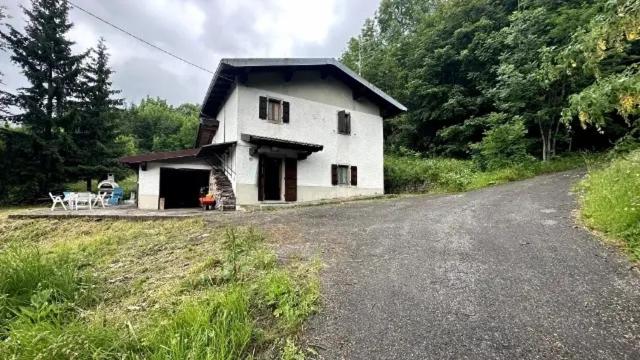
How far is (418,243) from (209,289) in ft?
9.81

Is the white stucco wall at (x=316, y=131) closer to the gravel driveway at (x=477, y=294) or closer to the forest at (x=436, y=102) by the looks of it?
the forest at (x=436, y=102)

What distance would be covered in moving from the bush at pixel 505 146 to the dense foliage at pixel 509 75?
0.48ft

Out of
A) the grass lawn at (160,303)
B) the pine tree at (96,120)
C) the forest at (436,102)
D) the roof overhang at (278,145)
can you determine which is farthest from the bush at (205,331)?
the pine tree at (96,120)

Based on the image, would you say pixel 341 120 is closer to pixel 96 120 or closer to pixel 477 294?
pixel 477 294

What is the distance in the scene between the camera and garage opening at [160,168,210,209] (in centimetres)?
1730

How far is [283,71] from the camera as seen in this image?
1334cm

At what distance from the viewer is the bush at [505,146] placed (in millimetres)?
12414

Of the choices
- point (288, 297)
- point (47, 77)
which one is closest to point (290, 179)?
point (288, 297)

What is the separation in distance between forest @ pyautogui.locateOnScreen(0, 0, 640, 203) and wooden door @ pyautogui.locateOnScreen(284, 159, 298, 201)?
21.4 feet

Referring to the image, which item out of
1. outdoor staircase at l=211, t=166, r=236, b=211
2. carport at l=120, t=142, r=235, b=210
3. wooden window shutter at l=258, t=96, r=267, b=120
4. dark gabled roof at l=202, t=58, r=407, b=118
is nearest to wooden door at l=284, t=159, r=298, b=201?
wooden window shutter at l=258, t=96, r=267, b=120

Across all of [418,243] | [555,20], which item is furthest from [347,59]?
[418,243]

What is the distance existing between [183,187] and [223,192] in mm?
7312

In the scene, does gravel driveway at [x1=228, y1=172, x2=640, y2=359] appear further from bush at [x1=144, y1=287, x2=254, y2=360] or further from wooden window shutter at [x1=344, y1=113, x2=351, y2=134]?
wooden window shutter at [x1=344, y1=113, x2=351, y2=134]

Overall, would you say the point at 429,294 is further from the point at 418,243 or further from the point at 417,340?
the point at 418,243
